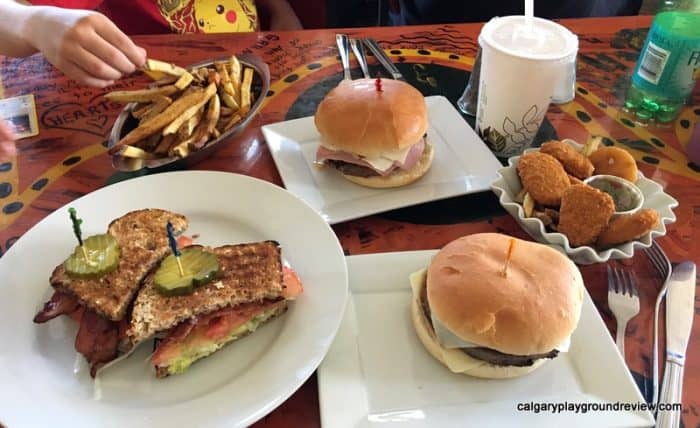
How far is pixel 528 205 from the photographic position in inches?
59.3

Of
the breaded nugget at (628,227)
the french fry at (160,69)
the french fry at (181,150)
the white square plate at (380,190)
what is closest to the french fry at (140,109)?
the french fry at (160,69)

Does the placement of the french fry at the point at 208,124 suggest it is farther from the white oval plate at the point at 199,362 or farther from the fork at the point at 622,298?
the fork at the point at 622,298

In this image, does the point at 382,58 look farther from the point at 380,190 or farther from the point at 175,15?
the point at 175,15

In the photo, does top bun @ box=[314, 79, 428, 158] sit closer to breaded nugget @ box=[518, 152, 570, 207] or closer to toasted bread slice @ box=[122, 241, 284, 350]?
breaded nugget @ box=[518, 152, 570, 207]

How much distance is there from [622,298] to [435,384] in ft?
1.77

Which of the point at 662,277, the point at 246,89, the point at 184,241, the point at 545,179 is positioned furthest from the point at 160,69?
the point at 662,277

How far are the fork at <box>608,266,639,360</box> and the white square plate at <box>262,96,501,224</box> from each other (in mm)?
447

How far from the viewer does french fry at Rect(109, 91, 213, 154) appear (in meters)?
1.64

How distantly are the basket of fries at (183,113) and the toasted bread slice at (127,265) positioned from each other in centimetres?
23

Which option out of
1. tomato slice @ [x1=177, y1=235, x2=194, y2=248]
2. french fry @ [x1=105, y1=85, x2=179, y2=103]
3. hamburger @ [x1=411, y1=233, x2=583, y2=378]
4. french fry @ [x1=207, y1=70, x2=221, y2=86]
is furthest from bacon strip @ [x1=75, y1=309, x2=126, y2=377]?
french fry @ [x1=207, y1=70, x2=221, y2=86]

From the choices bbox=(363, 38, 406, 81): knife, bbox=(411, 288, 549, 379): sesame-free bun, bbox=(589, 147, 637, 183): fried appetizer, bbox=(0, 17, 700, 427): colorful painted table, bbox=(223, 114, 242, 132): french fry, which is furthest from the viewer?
bbox=(363, 38, 406, 81): knife

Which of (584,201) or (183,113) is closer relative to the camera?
(584,201)

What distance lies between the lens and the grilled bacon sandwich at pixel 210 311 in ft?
3.90

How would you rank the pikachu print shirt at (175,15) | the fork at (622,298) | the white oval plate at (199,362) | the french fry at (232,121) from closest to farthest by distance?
1. the white oval plate at (199,362)
2. the fork at (622,298)
3. the french fry at (232,121)
4. the pikachu print shirt at (175,15)
